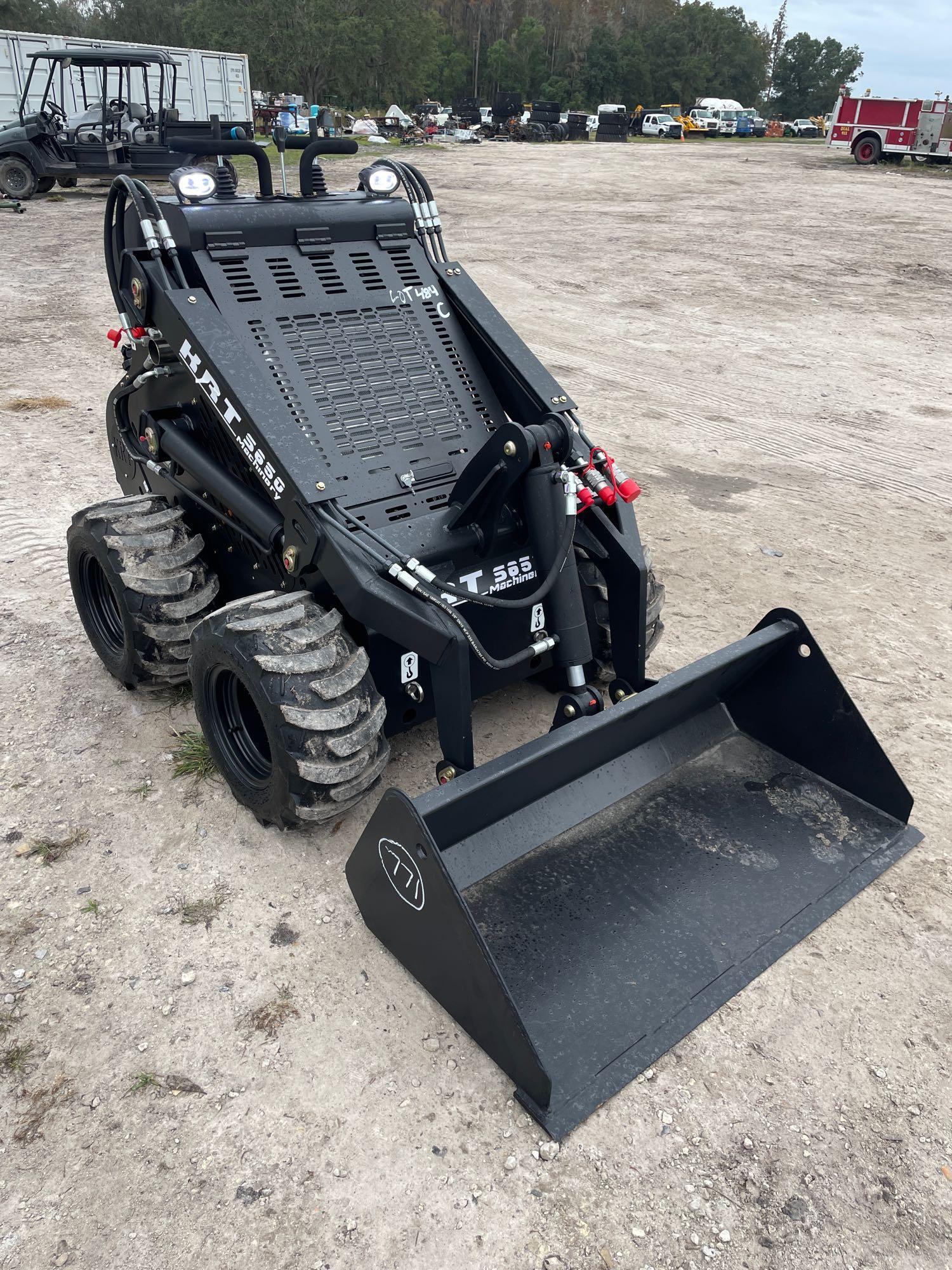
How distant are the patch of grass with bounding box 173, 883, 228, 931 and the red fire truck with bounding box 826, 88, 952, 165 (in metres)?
28.8

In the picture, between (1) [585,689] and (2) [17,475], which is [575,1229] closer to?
(1) [585,689]

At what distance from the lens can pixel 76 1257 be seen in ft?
7.04

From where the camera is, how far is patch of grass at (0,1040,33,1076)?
2572 mm

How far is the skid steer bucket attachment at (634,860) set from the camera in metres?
2.57

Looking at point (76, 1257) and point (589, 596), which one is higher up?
point (589, 596)

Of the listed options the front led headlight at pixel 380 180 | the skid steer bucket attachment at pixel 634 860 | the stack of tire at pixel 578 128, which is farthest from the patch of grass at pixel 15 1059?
the stack of tire at pixel 578 128

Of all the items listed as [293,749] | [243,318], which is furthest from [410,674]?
[243,318]

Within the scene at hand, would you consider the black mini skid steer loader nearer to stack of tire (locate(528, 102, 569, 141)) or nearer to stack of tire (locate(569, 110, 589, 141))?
stack of tire (locate(528, 102, 569, 141))

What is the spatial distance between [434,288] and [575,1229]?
3390 mm

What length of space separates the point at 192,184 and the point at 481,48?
302 feet

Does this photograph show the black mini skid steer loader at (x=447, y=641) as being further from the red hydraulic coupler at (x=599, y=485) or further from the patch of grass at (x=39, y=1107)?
the patch of grass at (x=39, y=1107)

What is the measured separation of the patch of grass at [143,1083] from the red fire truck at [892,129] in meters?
29.4

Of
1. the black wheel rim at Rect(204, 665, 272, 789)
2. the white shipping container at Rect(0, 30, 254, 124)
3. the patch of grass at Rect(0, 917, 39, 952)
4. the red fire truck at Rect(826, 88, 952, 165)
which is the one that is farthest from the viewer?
the red fire truck at Rect(826, 88, 952, 165)

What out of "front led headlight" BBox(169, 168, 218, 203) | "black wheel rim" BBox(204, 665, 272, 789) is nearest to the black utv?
"front led headlight" BBox(169, 168, 218, 203)
